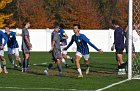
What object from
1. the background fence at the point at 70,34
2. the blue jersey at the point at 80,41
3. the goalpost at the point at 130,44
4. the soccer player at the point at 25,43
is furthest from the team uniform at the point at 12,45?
the background fence at the point at 70,34

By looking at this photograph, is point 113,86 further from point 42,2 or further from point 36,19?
point 42,2

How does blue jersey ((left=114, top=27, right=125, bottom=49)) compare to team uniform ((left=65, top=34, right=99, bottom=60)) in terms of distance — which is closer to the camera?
team uniform ((left=65, top=34, right=99, bottom=60))

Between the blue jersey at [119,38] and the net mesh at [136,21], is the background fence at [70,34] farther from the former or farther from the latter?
the blue jersey at [119,38]

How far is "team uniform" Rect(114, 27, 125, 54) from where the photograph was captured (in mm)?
18797

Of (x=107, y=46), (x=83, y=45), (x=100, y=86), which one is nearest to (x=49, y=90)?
(x=100, y=86)

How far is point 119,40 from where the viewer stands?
1892 centimetres

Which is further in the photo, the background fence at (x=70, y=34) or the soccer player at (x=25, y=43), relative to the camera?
the background fence at (x=70, y=34)

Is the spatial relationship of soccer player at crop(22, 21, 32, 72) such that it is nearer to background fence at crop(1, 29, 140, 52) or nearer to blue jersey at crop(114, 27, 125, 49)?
blue jersey at crop(114, 27, 125, 49)

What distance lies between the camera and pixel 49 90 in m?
13.1

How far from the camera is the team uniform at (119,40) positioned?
1880 cm

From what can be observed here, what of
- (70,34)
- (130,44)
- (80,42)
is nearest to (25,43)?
(80,42)

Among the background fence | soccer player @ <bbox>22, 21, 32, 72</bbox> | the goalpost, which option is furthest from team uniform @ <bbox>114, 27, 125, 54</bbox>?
the background fence

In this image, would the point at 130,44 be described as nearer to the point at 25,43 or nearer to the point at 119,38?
the point at 119,38

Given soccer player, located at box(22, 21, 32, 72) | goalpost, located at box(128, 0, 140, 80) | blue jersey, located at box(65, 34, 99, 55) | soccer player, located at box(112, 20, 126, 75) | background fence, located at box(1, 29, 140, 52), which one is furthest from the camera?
background fence, located at box(1, 29, 140, 52)
